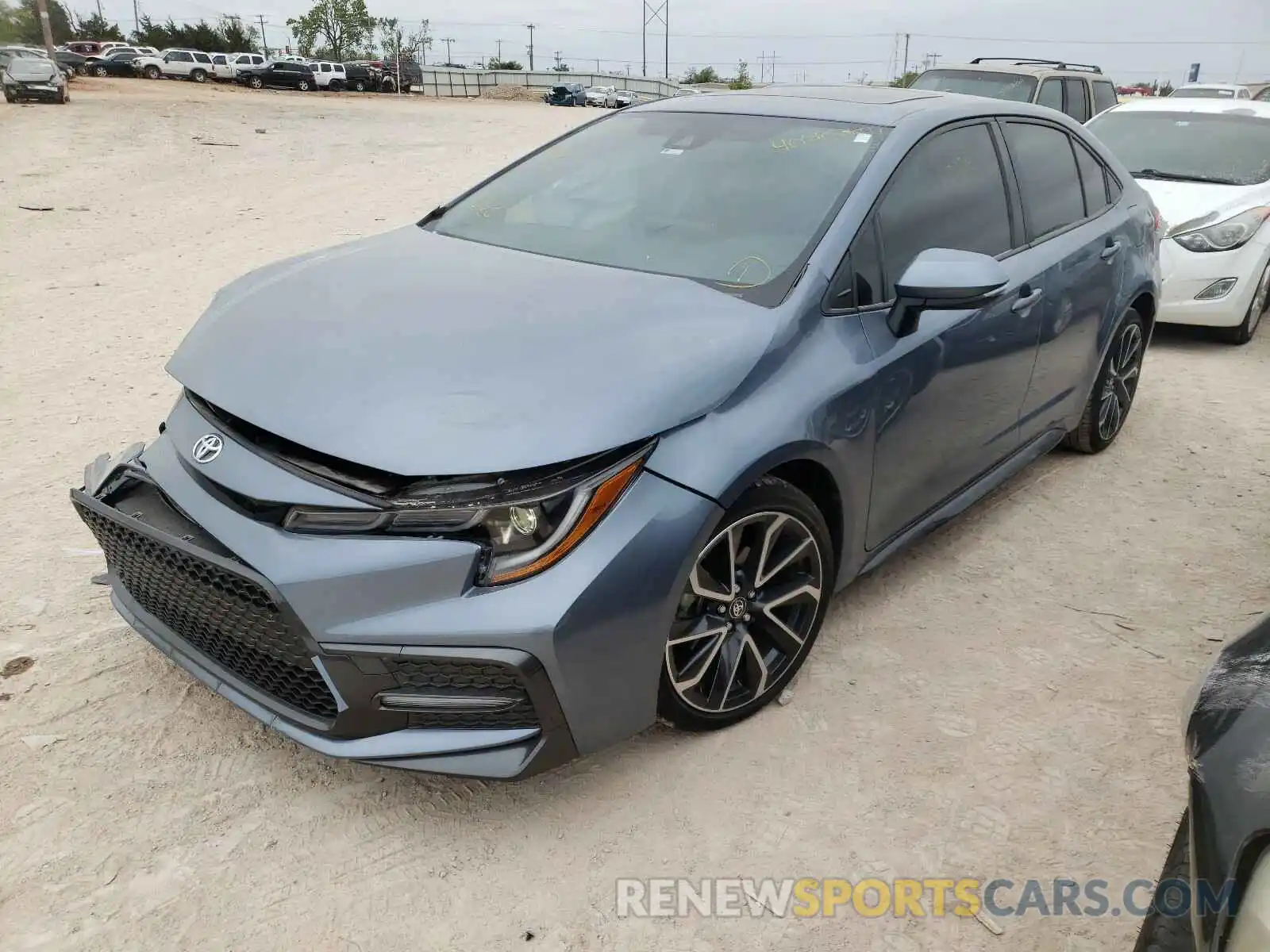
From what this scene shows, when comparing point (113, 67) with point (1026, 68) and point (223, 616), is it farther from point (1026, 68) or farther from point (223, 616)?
point (223, 616)

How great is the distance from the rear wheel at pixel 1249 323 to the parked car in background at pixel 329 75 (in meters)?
41.4

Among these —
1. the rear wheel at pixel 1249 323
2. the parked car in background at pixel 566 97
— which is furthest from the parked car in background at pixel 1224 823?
the parked car in background at pixel 566 97

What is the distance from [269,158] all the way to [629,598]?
47.0 feet

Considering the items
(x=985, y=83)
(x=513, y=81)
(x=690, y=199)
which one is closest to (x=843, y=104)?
(x=690, y=199)

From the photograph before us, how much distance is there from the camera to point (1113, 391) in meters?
4.57

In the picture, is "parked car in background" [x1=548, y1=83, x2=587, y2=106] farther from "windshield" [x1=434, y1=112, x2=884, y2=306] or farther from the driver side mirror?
the driver side mirror

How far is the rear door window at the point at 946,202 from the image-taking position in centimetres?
290

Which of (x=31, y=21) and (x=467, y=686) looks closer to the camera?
(x=467, y=686)

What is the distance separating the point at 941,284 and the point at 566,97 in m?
48.0

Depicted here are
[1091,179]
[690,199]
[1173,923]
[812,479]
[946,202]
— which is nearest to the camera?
[1173,923]

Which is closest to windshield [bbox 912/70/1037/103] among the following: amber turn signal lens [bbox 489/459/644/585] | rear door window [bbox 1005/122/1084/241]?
rear door window [bbox 1005/122/1084/241]

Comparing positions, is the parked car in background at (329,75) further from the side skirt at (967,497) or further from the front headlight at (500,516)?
the front headlight at (500,516)

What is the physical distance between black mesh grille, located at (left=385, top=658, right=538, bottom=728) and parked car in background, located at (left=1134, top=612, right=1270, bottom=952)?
4.01 feet

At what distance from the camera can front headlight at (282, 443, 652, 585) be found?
202 cm
